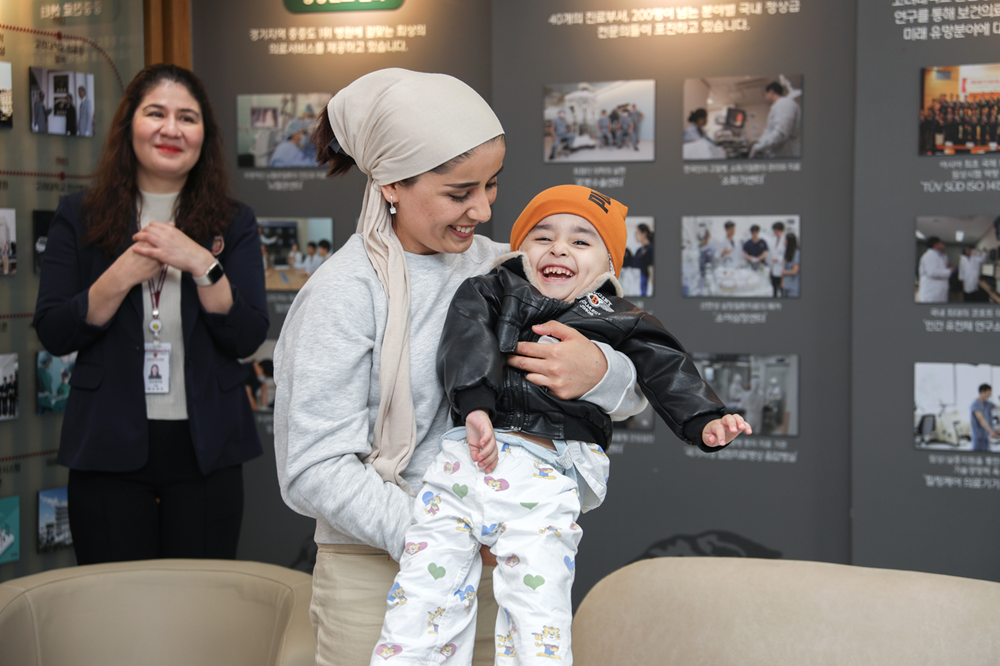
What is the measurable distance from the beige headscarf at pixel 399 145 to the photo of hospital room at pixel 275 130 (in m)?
2.50

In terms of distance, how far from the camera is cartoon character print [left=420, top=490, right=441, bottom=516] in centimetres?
156

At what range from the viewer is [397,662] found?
4.86 ft

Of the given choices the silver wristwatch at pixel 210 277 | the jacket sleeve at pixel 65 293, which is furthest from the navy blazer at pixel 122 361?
the silver wristwatch at pixel 210 277

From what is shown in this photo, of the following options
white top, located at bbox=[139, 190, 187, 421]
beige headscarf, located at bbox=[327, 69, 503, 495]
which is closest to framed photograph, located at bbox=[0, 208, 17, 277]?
white top, located at bbox=[139, 190, 187, 421]

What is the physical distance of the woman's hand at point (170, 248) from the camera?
238 cm

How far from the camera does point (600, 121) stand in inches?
143

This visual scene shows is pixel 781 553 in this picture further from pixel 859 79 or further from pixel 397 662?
pixel 397 662

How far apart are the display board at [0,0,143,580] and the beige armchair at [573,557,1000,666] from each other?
7.95 feet

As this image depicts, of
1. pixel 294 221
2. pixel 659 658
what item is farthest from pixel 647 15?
pixel 659 658

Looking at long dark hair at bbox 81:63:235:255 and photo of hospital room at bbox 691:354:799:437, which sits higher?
long dark hair at bbox 81:63:235:255

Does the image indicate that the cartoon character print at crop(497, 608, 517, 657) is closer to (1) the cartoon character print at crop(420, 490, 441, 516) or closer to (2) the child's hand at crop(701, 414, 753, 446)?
(1) the cartoon character print at crop(420, 490, 441, 516)

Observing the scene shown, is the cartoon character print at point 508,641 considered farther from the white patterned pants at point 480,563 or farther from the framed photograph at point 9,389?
the framed photograph at point 9,389

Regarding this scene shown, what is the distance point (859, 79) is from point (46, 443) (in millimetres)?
3597

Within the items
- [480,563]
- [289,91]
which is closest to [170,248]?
[480,563]
